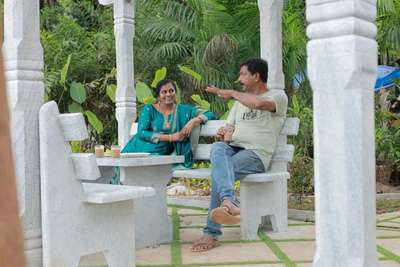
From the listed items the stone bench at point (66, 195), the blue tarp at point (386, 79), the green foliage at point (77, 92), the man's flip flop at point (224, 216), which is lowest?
the man's flip flop at point (224, 216)

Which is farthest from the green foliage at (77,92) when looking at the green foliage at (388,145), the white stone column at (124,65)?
the green foliage at (388,145)

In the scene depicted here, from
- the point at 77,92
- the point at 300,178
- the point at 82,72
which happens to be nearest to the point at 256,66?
the point at 300,178

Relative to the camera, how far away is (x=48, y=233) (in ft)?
9.22

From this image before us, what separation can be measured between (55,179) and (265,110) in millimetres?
1975

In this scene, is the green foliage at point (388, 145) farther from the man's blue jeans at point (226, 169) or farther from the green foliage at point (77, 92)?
the green foliage at point (77, 92)

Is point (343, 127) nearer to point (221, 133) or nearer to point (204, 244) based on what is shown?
point (204, 244)

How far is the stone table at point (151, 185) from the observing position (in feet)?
13.1

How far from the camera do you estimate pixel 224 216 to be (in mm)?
3580

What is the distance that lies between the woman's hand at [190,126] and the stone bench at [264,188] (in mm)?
162

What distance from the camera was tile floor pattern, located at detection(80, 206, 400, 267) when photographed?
3.56m

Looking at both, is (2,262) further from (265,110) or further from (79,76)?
(79,76)

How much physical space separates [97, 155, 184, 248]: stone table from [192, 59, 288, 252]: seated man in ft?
0.99

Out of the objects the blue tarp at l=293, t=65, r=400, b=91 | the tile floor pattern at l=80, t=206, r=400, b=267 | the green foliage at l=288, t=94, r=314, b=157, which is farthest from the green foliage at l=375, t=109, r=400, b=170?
the tile floor pattern at l=80, t=206, r=400, b=267

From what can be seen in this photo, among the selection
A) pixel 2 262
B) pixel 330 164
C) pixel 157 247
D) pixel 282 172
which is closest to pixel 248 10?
pixel 282 172
